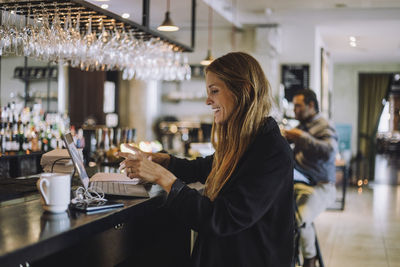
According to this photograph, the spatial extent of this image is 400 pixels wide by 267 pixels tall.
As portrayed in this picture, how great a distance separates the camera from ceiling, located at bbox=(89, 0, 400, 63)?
7121mm

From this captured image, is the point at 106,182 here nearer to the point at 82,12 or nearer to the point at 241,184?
the point at 241,184

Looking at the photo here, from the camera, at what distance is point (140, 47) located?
4457 mm

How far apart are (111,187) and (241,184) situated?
2.74 ft

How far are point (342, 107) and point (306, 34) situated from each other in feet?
17.5

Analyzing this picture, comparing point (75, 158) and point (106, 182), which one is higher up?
point (75, 158)

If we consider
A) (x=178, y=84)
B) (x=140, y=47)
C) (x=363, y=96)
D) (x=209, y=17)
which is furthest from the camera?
(x=363, y=96)

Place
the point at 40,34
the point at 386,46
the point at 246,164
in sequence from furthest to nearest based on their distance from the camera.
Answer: the point at 386,46 → the point at 40,34 → the point at 246,164

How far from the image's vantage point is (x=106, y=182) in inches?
93.4

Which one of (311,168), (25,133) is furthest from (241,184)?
(25,133)

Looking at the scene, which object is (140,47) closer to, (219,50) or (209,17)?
(209,17)

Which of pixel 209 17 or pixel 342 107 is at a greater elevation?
pixel 209 17

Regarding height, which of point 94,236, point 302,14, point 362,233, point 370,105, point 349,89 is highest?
point 302,14

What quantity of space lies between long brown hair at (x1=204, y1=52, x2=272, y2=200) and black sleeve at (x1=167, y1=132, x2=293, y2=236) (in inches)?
3.1

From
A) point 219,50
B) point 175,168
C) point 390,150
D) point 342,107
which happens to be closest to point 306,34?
point 219,50
